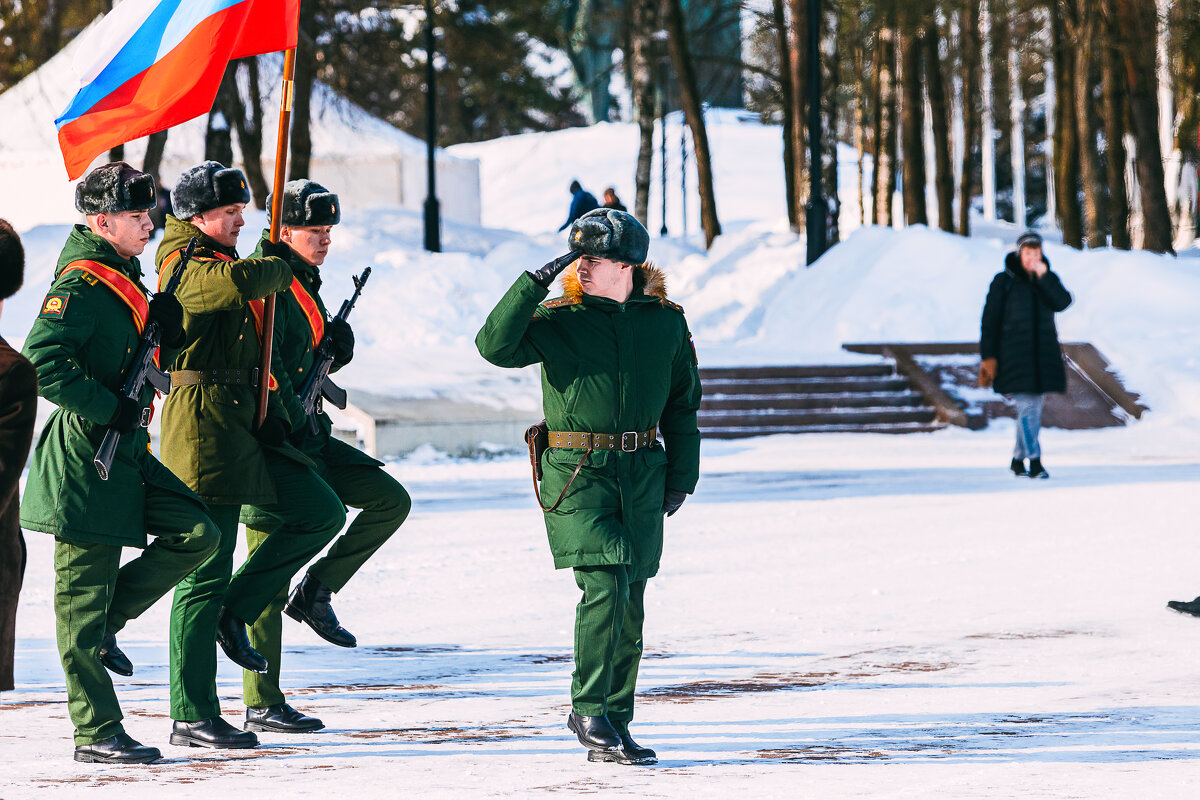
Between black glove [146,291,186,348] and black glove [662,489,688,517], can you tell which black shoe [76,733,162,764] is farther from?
black glove [662,489,688,517]

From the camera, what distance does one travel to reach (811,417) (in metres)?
18.0

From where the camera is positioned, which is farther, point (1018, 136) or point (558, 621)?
point (1018, 136)

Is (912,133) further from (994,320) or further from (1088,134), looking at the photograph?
(994,320)

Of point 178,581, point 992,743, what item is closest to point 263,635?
point 178,581

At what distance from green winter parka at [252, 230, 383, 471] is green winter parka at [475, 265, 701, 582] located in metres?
0.80

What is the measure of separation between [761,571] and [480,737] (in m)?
4.01

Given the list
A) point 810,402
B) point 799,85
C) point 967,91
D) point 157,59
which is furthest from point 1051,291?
point 967,91

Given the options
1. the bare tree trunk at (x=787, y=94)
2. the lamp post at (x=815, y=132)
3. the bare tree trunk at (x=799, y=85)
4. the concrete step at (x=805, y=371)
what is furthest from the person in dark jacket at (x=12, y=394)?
the bare tree trunk at (x=787, y=94)

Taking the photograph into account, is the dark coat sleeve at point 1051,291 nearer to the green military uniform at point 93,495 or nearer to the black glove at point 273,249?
the black glove at point 273,249

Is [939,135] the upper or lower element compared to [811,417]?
upper

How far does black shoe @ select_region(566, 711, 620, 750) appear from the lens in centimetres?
523

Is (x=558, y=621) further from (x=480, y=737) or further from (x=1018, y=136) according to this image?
(x=1018, y=136)

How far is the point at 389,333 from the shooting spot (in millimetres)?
22578

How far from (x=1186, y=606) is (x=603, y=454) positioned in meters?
3.63
